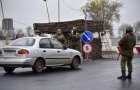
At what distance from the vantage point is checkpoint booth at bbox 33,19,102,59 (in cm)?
2734

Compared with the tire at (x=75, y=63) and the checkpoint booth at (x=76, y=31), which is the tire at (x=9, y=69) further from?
the checkpoint booth at (x=76, y=31)

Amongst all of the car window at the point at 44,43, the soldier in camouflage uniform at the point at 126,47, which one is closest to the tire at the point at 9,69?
the car window at the point at 44,43

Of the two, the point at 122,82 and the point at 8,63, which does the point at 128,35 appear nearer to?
the point at 122,82

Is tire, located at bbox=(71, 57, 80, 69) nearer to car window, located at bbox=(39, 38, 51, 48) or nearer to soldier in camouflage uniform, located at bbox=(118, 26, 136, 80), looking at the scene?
car window, located at bbox=(39, 38, 51, 48)

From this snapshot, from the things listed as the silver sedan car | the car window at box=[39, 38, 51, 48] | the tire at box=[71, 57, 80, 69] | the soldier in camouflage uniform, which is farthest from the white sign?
the soldier in camouflage uniform

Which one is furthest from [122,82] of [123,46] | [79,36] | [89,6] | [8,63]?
[89,6]

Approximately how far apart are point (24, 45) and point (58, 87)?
204 inches

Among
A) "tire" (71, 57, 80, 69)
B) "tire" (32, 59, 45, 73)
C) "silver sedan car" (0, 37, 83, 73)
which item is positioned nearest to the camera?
"silver sedan car" (0, 37, 83, 73)

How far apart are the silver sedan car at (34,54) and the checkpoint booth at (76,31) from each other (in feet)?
25.4

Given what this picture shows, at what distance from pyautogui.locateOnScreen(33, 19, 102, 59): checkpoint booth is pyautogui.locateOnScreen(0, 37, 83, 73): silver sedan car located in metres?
7.74

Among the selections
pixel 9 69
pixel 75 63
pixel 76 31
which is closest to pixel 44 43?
pixel 9 69

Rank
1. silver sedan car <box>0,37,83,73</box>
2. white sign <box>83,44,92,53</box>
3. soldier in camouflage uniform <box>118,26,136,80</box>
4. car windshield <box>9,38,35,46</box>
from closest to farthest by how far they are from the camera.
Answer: soldier in camouflage uniform <box>118,26,136,80</box> → silver sedan car <box>0,37,83,73</box> → car windshield <box>9,38,35,46</box> → white sign <box>83,44,92,53</box>

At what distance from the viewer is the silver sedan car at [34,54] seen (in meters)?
16.8

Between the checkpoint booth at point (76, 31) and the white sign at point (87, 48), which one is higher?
the checkpoint booth at point (76, 31)
